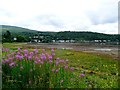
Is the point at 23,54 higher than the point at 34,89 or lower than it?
higher

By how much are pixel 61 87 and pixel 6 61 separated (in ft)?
6.16

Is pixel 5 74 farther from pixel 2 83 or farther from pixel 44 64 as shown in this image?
pixel 44 64

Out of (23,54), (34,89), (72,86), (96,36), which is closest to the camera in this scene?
(34,89)

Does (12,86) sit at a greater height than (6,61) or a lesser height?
lesser

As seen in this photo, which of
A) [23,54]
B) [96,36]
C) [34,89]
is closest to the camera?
[34,89]

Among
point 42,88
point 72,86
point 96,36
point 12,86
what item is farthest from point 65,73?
point 96,36

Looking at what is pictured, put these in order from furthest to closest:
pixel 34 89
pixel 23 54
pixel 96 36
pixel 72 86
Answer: pixel 96 36 → pixel 23 54 → pixel 72 86 → pixel 34 89

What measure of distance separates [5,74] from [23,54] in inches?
37.2

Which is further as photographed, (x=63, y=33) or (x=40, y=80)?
(x=63, y=33)

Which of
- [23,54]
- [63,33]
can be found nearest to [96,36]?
[63,33]

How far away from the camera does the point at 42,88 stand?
8773mm

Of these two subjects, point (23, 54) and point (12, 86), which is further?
point (23, 54)

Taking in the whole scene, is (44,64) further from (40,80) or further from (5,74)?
(5,74)

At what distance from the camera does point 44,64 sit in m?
9.38
